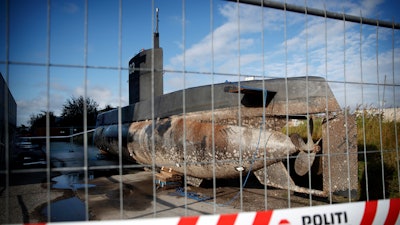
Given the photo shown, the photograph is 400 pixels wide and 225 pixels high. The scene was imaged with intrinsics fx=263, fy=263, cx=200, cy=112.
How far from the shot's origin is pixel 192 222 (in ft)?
6.75

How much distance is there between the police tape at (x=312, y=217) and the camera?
2.05 metres

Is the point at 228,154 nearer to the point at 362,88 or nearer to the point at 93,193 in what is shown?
the point at 362,88

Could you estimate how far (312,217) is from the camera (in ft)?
7.49

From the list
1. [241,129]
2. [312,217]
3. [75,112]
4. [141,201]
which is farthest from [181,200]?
[75,112]

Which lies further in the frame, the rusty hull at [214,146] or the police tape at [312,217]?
the rusty hull at [214,146]

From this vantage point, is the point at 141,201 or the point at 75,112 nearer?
the point at 141,201

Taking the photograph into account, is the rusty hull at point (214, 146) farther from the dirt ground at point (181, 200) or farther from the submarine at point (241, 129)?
the dirt ground at point (181, 200)

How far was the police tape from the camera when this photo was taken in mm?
2053

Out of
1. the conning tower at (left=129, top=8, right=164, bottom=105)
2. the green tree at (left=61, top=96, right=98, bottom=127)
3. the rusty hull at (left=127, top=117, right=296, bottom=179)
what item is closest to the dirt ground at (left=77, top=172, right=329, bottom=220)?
the rusty hull at (left=127, top=117, right=296, bottom=179)

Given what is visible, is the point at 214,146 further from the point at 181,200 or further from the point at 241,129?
the point at 181,200

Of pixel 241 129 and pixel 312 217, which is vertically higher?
pixel 241 129

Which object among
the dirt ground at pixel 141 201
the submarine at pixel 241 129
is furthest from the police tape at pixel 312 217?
the submarine at pixel 241 129

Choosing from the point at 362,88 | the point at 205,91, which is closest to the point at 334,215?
the point at 362,88

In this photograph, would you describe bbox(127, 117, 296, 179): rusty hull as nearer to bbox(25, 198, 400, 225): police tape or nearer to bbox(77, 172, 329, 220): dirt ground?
bbox(77, 172, 329, 220): dirt ground
